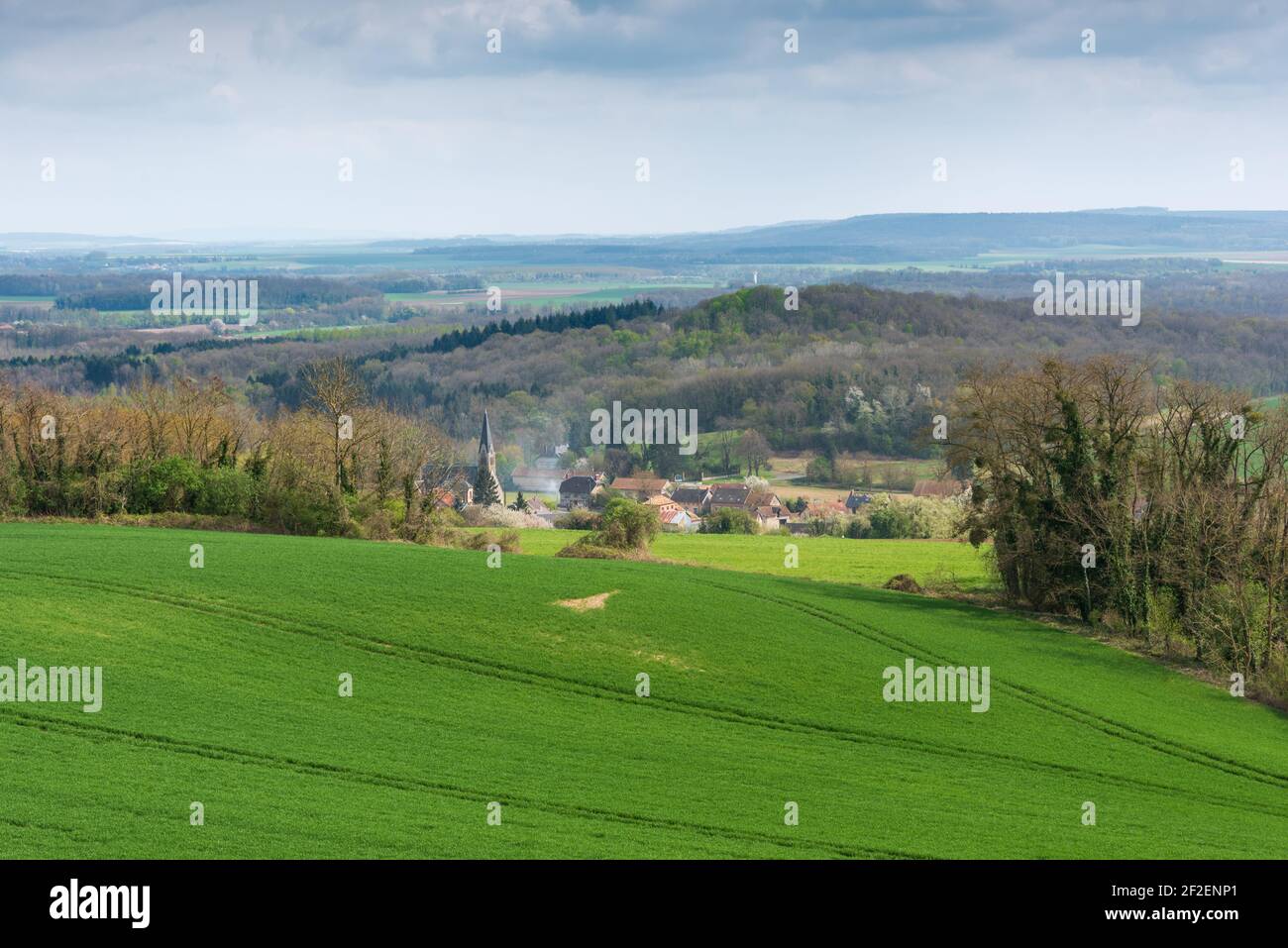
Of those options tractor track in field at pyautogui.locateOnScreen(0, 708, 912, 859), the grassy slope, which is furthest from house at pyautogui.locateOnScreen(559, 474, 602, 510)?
tractor track in field at pyautogui.locateOnScreen(0, 708, 912, 859)

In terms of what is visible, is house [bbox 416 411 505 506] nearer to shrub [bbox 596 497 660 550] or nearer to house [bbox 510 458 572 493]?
house [bbox 510 458 572 493]

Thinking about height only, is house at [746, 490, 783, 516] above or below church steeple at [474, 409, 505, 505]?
below

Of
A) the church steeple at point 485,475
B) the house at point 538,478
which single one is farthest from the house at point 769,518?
the house at point 538,478

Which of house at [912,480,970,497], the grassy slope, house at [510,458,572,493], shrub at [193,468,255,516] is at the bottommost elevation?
house at [510,458,572,493]

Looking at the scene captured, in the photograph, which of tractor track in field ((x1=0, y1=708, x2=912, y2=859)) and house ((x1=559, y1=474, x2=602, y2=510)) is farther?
house ((x1=559, y1=474, x2=602, y2=510))

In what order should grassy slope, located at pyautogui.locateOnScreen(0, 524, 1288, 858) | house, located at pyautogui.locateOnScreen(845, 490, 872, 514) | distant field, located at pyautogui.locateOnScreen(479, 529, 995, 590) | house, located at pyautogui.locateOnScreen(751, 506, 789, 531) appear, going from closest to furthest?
grassy slope, located at pyautogui.locateOnScreen(0, 524, 1288, 858) < distant field, located at pyautogui.locateOnScreen(479, 529, 995, 590) < house, located at pyautogui.locateOnScreen(751, 506, 789, 531) < house, located at pyautogui.locateOnScreen(845, 490, 872, 514)
